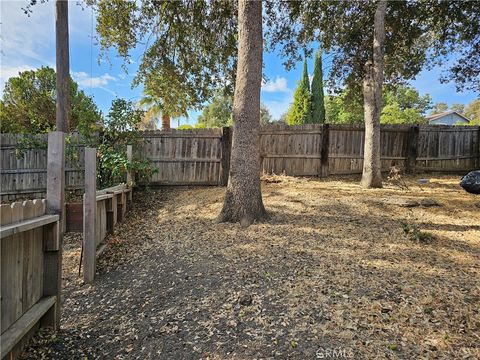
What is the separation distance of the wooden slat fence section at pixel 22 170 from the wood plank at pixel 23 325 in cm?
605

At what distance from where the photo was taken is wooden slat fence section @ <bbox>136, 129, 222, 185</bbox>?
317 inches

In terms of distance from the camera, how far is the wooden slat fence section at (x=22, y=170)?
7613mm

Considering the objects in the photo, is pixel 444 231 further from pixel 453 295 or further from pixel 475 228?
pixel 453 295

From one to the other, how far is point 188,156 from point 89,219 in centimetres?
482

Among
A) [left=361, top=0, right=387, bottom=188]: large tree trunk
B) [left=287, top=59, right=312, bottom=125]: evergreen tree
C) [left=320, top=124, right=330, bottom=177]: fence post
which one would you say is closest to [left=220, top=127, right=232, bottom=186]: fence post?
[left=320, top=124, right=330, bottom=177]: fence post

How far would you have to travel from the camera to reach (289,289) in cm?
269

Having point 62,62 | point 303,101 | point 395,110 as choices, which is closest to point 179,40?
point 62,62

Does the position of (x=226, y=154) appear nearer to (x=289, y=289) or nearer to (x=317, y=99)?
(x=289, y=289)

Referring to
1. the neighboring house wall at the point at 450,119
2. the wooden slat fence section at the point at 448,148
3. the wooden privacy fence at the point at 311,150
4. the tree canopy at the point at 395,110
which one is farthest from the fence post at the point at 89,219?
the neighboring house wall at the point at 450,119

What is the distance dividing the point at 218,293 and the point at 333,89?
29.5 feet

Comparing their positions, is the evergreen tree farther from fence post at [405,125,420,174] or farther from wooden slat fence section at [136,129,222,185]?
wooden slat fence section at [136,129,222,185]

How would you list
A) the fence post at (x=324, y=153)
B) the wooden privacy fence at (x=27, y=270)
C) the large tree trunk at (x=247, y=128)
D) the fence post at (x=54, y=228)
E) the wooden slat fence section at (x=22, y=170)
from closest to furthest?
1. the wooden privacy fence at (x=27, y=270)
2. the fence post at (x=54, y=228)
3. the large tree trunk at (x=247, y=128)
4. the wooden slat fence section at (x=22, y=170)
5. the fence post at (x=324, y=153)

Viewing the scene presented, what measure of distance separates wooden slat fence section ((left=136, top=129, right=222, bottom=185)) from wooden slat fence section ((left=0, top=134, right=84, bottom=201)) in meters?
2.04

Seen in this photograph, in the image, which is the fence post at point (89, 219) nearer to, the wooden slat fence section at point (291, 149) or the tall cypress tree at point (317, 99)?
the wooden slat fence section at point (291, 149)
